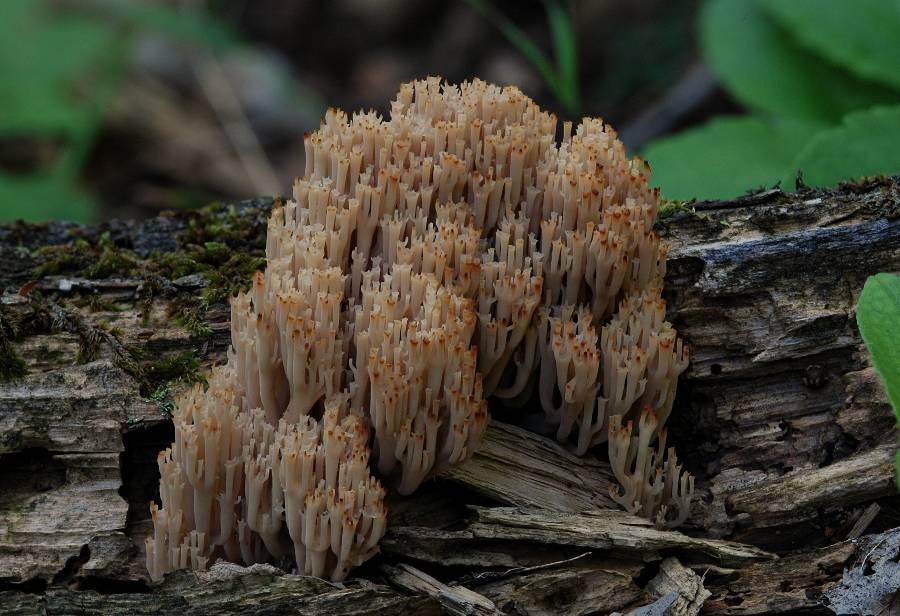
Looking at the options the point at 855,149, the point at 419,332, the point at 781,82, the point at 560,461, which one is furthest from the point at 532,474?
the point at 781,82

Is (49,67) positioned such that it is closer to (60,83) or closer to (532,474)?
(60,83)

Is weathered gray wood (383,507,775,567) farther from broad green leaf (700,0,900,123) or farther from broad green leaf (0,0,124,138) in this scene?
broad green leaf (0,0,124,138)

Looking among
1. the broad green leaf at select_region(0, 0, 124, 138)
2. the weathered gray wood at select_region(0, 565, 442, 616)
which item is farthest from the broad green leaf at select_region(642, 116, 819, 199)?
the broad green leaf at select_region(0, 0, 124, 138)

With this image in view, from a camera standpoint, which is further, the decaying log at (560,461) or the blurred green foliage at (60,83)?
the blurred green foliage at (60,83)

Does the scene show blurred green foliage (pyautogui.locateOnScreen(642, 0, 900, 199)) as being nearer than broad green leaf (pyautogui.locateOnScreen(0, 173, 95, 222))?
Yes

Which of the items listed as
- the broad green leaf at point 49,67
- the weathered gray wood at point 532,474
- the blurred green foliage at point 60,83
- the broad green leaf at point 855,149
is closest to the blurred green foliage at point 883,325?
the weathered gray wood at point 532,474

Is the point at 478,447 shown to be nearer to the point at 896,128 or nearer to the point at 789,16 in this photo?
the point at 896,128

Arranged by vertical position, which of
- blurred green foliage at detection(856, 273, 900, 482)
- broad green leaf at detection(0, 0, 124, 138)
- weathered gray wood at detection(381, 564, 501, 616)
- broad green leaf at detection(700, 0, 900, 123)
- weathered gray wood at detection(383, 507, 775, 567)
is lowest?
weathered gray wood at detection(381, 564, 501, 616)

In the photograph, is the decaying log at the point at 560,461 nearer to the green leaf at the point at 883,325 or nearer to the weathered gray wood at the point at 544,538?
the weathered gray wood at the point at 544,538
